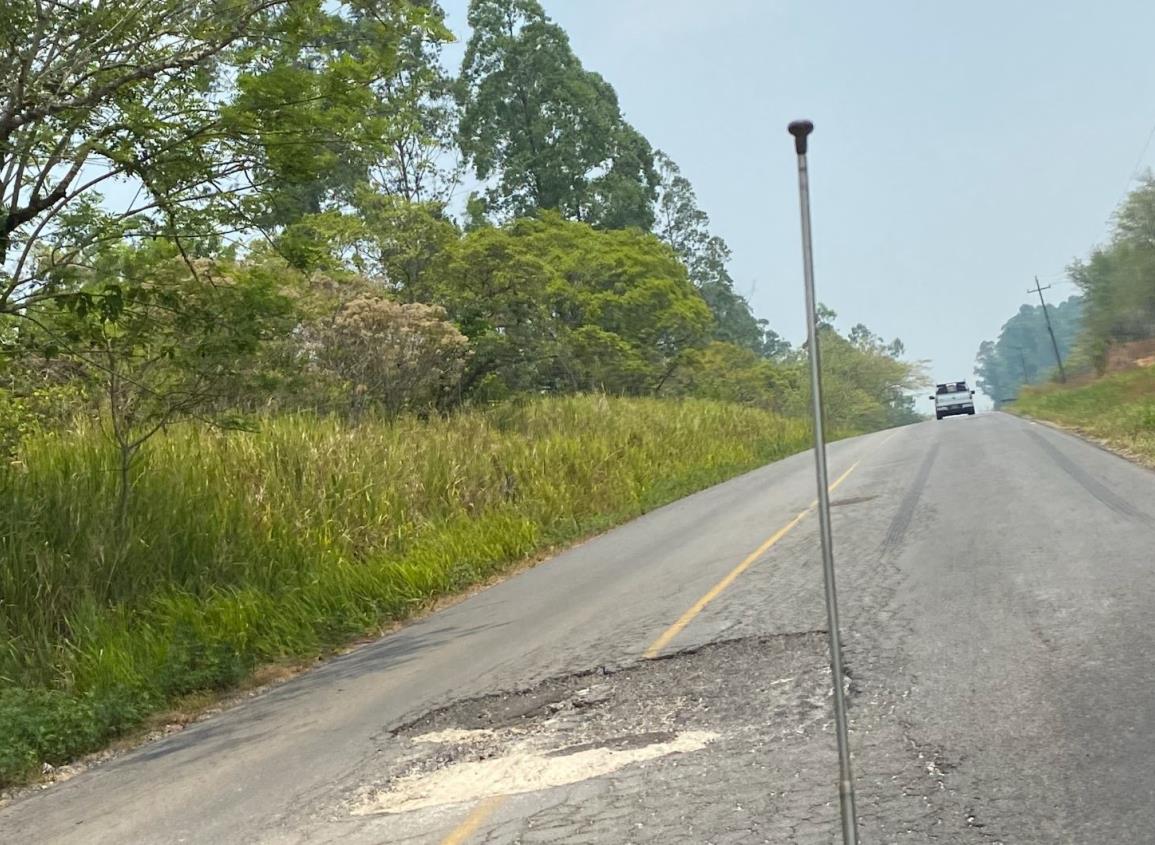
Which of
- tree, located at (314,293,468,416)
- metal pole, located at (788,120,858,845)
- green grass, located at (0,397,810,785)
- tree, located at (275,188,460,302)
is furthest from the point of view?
tree, located at (275,188,460,302)

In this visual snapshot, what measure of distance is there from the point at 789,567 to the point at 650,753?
5307mm

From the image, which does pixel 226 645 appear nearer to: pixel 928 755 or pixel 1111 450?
pixel 928 755

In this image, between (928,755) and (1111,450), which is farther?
(1111,450)

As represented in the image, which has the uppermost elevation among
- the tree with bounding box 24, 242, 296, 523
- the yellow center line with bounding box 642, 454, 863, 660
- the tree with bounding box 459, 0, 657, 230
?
the tree with bounding box 459, 0, 657, 230

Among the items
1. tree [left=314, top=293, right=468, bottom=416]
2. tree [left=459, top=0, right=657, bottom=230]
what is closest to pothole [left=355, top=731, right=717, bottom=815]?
tree [left=314, top=293, right=468, bottom=416]

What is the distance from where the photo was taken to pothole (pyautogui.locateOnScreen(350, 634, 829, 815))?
18.1ft

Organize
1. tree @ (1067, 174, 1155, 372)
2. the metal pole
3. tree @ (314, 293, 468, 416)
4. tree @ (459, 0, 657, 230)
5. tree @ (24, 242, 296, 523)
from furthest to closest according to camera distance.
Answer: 1. tree @ (1067, 174, 1155, 372)
2. tree @ (459, 0, 657, 230)
3. tree @ (314, 293, 468, 416)
4. tree @ (24, 242, 296, 523)
5. the metal pole

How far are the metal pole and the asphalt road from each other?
4.20ft

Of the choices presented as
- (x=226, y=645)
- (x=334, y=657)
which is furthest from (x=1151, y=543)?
(x=226, y=645)

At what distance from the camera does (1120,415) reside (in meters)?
26.9

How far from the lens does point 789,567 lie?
10602mm

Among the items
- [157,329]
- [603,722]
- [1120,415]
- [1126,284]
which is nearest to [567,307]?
[1120,415]

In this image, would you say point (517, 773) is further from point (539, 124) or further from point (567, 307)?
point (539, 124)

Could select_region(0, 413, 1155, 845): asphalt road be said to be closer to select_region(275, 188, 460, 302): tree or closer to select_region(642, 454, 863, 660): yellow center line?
select_region(642, 454, 863, 660): yellow center line
